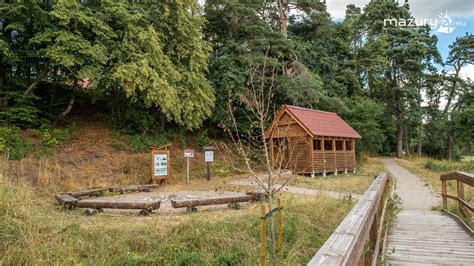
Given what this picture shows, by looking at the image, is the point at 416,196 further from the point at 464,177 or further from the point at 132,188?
the point at 132,188

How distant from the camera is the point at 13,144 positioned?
36.0ft

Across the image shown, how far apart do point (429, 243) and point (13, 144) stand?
1228 cm

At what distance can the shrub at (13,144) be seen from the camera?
10.5 m

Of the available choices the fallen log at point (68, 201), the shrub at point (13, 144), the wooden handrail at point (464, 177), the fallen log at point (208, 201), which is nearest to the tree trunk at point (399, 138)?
the fallen log at point (208, 201)

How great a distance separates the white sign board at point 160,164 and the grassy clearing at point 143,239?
546 centimetres

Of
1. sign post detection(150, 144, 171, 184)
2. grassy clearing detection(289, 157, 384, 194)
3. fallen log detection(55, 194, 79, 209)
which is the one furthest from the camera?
sign post detection(150, 144, 171, 184)

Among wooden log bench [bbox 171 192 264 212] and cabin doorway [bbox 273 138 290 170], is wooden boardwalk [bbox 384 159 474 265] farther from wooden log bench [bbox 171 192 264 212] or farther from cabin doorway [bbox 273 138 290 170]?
wooden log bench [bbox 171 192 264 212]

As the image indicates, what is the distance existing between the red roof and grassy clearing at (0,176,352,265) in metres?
10.3

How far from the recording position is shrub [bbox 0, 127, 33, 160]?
10.5 meters

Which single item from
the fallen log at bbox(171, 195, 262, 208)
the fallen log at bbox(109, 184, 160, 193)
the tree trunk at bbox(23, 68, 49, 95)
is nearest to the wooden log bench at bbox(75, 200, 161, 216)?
the fallen log at bbox(171, 195, 262, 208)

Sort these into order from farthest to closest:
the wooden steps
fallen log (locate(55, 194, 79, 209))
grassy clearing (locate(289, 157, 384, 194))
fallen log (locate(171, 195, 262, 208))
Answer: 1. grassy clearing (locate(289, 157, 384, 194))
2. fallen log (locate(55, 194, 79, 209))
3. fallen log (locate(171, 195, 262, 208))
4. the wooden steps

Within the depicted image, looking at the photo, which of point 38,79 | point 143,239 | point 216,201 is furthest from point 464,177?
point 38,79

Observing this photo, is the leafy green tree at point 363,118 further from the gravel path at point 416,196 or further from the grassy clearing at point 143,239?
the grassy clearing at point 143,239

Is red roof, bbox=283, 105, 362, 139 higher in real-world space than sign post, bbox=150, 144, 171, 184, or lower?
higher
